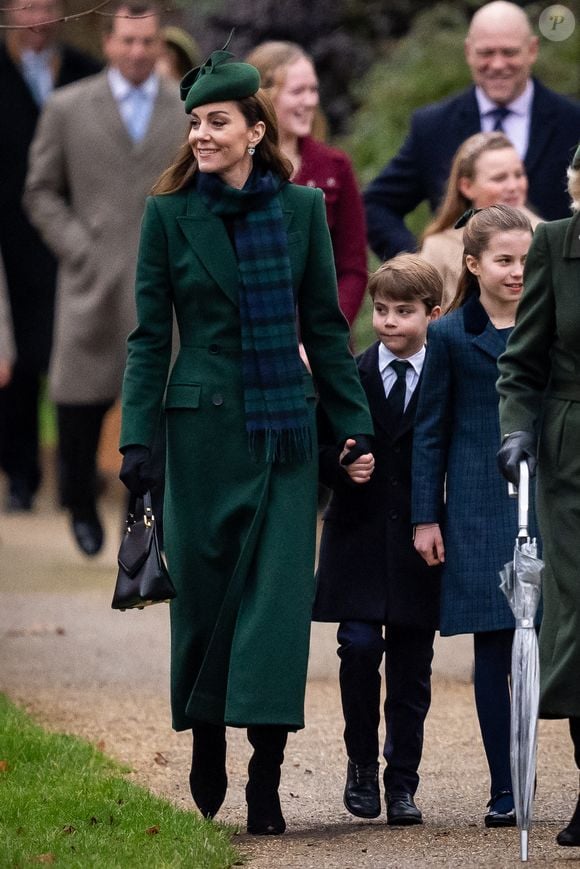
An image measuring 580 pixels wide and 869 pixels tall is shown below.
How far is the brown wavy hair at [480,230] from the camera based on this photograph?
20.2ft

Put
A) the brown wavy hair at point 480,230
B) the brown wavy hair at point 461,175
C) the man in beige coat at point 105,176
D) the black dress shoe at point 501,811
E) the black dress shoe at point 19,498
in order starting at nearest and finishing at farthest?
the black dress shoe at point 501,811 < the brown wavy hair at point 480,230 < the brown wavy hair at point 461,175 < the man in beige coat at point 105,176 < the black dress shoe at point 19,498

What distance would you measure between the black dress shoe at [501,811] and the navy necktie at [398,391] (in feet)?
3.56

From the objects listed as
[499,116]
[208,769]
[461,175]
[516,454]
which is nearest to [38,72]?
[499,116]

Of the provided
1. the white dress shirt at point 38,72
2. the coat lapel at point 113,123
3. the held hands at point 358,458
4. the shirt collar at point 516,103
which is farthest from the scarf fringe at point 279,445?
the white dress shirt at point 38,72

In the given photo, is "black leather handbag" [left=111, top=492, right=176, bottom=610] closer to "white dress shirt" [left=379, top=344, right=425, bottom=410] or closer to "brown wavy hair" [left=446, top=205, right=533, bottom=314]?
"white dress shirt" [left=379, top=344, right=425, bottom=410]

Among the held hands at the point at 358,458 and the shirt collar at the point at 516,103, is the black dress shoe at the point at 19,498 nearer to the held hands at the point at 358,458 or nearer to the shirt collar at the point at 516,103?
the shirt collar at the point at 516,103

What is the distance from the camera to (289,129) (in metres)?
8.17

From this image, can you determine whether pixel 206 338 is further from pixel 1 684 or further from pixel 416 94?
pixel 416 94

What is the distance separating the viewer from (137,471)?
5.74m

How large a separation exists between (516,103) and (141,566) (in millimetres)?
3720

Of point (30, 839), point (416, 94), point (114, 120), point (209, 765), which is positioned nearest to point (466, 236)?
point (209, 765)

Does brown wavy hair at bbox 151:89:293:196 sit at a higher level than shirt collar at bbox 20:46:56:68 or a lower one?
lower

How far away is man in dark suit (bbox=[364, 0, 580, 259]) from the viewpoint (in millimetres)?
8602

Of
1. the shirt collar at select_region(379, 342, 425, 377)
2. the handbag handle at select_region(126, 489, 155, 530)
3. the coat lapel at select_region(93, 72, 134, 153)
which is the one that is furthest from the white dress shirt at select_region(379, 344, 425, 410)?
the coat lapel at select_region(93, 72, 134, 153)
